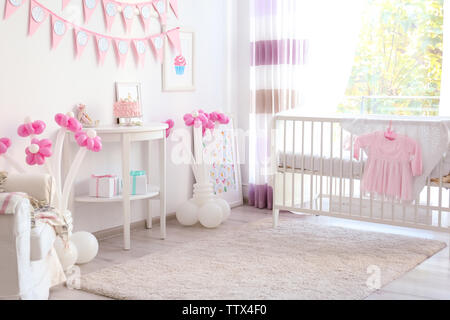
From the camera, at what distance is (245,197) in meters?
4.68

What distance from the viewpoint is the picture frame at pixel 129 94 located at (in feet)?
11.3

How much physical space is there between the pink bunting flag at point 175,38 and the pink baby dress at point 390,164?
1.37 metres

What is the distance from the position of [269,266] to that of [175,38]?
1.72 meters

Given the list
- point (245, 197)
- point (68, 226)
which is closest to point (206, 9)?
point (245, 197)

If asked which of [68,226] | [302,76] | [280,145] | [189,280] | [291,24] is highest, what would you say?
[291,24]

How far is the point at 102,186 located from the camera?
328 cm

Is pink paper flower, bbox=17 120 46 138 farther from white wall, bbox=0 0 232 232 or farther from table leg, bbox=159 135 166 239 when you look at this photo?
table leg, bbox=159 135 166 239

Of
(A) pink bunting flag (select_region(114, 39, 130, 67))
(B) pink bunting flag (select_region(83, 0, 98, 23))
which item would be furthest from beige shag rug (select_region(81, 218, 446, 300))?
(B) pink bunting flag (select_region(83, 0, 98, 23))

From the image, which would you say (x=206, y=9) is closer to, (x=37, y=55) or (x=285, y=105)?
(x=285, y=105)

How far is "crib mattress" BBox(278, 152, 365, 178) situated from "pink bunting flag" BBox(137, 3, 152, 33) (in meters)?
1.15

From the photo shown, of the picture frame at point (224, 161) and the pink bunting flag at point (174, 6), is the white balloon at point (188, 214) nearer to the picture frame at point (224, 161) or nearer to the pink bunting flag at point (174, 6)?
the picture frame at point (224, 161)

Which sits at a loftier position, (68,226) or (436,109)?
(436,109)

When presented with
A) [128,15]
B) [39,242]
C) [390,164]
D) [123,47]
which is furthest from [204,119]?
[39,242]

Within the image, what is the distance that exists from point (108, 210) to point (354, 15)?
2113 millimetres
